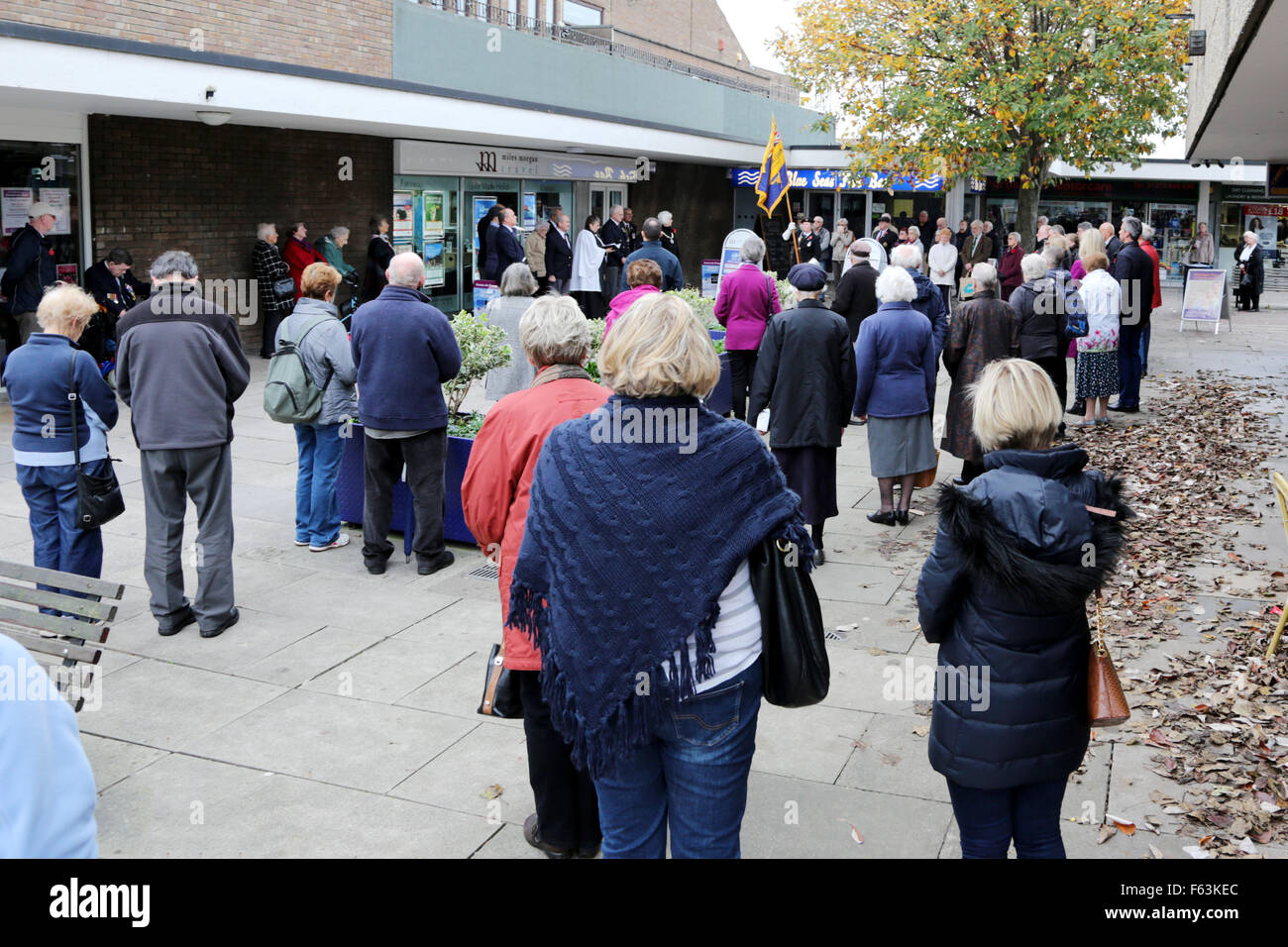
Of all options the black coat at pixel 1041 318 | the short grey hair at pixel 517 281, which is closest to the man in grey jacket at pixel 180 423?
the short grey hair at pixel 517 281

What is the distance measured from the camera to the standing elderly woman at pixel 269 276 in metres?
16.3

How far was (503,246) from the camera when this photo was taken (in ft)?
58.4

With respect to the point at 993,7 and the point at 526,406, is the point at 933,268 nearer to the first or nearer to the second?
the point at 993,7

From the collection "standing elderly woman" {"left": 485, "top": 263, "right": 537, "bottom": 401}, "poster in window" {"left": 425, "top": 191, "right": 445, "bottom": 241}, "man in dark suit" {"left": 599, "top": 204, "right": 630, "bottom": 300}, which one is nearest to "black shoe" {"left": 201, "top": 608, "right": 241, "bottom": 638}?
"standing elderly woman" {"left": 485, "top": 263, "right": 537, "bottom": 401}

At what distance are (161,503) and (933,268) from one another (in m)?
16.4

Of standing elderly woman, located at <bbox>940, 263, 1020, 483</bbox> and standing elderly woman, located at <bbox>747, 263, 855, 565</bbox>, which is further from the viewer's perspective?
standing elderly woman, located at <bbox>940, 263, 1020, 483</bbox>

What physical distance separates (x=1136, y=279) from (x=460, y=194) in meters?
11.9

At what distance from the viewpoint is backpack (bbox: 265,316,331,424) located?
25.2 feet

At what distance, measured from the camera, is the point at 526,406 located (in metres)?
4.17

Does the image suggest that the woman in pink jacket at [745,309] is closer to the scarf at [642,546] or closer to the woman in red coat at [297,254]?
the scarf at [642,546]

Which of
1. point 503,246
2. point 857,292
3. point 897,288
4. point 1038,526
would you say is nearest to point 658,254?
point 857,292

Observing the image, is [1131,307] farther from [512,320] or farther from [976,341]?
[512,320]

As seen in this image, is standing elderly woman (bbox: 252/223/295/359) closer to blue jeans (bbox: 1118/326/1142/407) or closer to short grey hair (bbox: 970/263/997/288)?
short grey hair (bbox: 970/263/997/288)

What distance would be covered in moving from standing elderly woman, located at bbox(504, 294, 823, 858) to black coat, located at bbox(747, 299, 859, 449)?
4592 mm
